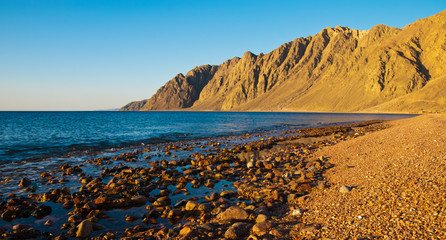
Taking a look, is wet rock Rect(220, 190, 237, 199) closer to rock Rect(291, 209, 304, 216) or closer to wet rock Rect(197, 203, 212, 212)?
wet rock Rect(197, 203, 212, 212)

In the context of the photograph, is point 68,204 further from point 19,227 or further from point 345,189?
point 345,189

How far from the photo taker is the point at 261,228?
6.86 meters

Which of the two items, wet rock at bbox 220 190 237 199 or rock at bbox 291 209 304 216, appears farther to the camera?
wet rock at bbox 220 190 237 199

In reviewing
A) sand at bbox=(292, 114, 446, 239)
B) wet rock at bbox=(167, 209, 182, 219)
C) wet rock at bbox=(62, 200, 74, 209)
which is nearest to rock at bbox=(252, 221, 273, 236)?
sand at bbox=(292, 114, 446, 239)

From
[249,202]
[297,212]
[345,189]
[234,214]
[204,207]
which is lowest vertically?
[249,202]

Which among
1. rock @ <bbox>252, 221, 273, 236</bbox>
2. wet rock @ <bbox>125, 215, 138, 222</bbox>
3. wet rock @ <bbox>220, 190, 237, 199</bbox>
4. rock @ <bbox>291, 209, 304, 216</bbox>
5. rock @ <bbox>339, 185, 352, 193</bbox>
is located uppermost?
rock @ <bbox>339, 185, 352, 193</bbox>

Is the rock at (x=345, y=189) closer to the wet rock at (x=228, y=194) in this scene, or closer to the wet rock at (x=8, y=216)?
the wet rock at (x=228, y=194)

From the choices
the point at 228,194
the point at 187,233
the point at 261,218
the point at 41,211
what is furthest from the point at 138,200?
the point at 261,218

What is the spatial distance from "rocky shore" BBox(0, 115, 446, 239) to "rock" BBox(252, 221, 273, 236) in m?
0.03

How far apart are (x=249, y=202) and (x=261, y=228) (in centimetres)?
273

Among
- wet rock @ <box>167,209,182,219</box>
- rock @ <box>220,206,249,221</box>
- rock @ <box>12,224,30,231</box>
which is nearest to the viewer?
rock @ <box>12,224,30,231</box>

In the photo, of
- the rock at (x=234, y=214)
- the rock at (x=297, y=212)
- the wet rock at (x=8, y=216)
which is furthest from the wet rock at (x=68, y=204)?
the rock at (x=297, y=212)

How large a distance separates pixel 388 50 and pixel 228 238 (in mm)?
180225

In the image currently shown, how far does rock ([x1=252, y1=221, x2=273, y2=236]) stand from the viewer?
22.1 feet
